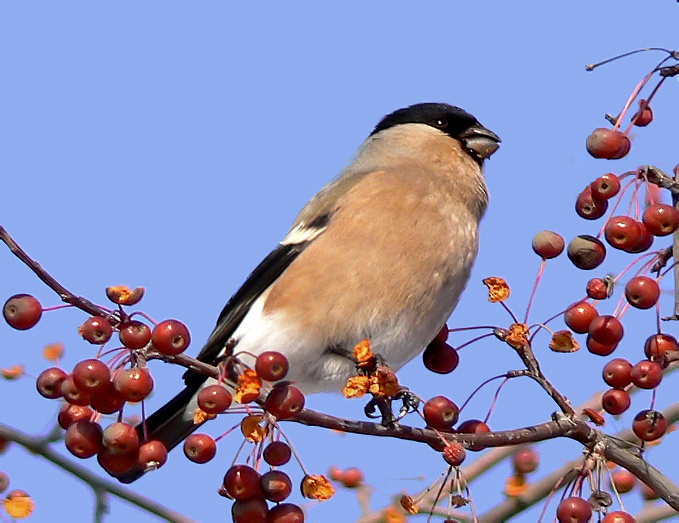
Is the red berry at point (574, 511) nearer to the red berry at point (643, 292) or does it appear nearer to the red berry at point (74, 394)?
the red berry at point (643, 292)

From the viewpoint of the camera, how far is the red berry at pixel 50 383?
2.16 m

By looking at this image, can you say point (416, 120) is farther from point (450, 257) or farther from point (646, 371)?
point (646, 371)

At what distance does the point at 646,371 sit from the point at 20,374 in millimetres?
1670

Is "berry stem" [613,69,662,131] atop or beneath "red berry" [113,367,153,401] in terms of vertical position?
atop

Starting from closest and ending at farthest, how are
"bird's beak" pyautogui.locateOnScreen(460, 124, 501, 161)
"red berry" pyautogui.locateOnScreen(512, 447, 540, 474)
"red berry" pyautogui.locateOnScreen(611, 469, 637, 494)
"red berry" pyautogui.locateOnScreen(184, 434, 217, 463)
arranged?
"red berry" pyautogui.locateOnScreen(184, 434, 217, 463), "red berry" pyautogui.locateOnScreen(611, 469, 637, 494), "red berry" pyautogui.locateOnScreen(512, 447, 540, 474), "bird's beak" pyautogui.locateOnScreen(460, 124, 501, 161)

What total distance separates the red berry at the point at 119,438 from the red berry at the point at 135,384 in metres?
0.15

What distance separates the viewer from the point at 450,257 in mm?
3314

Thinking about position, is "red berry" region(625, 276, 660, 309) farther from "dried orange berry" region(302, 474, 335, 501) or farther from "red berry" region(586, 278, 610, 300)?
"dried orange berry" region(302, 474, 335, 501)

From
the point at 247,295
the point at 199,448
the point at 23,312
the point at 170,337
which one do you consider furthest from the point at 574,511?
the point at 247,295

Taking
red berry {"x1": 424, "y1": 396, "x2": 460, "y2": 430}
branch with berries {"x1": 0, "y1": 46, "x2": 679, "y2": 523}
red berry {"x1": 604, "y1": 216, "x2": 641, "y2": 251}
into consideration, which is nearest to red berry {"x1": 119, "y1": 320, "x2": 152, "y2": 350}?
branch with berries {"x1": 0, "y1": 46, "x2": 679, "y2": 523}

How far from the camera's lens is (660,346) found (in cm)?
227

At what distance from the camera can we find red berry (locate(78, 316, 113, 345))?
6.45 feet

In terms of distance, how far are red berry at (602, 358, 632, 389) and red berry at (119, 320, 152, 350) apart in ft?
3.22

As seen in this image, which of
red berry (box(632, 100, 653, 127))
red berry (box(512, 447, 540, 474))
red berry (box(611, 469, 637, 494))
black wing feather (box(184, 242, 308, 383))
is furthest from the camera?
black wing feather (box(184, 242, 308, 383))
